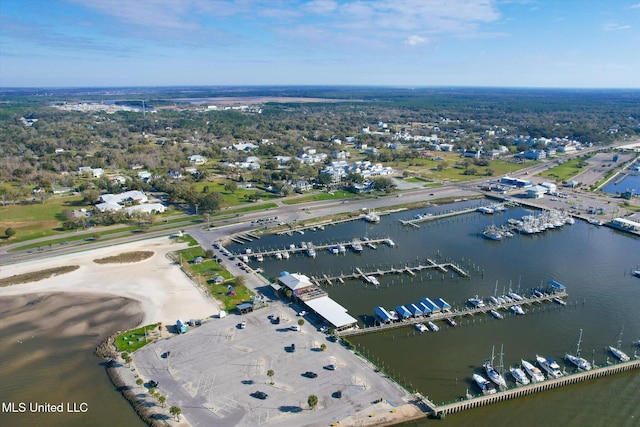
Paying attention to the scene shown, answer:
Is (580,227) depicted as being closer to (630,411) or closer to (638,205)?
(638,205)

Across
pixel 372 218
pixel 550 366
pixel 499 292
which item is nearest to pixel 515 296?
pixel 499 292

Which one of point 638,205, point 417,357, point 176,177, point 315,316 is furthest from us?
point 176,177

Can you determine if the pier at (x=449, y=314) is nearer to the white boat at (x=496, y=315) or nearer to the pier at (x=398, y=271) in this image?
the white boat at (x=496, y=315)

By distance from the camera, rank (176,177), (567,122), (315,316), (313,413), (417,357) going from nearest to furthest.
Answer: (313,413)
(417,357)
(315,316)
(176,177)
(567,122)


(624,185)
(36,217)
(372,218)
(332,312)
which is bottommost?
(332,312)

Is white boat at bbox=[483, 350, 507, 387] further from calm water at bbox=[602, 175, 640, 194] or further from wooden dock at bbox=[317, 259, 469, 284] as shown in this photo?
calm water at bbox=[602, 175, 640, 194]

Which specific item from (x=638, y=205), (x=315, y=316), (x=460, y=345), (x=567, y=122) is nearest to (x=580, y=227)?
(x=638, y=205)

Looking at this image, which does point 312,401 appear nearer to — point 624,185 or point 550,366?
point 550,366
